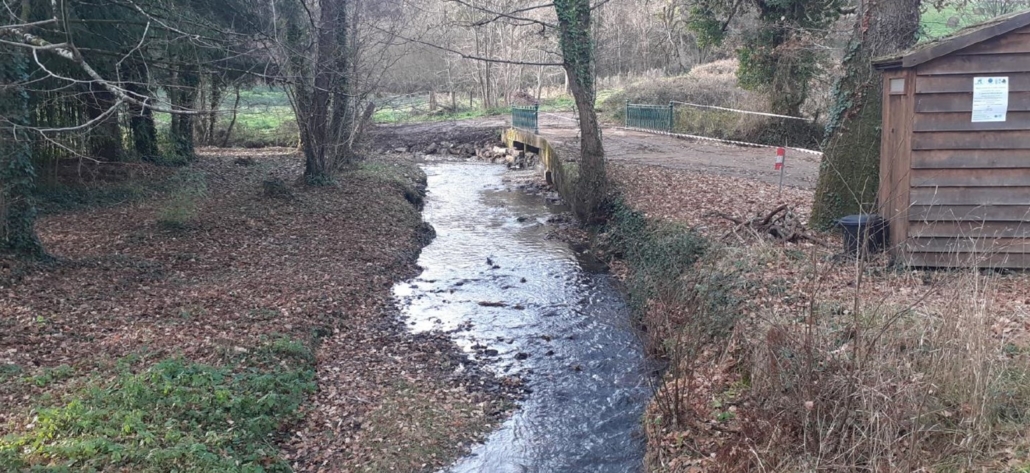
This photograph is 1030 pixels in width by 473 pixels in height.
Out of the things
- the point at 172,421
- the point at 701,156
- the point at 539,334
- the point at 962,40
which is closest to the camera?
the point at 172,421

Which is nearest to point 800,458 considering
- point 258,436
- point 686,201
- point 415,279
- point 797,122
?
point 258,436

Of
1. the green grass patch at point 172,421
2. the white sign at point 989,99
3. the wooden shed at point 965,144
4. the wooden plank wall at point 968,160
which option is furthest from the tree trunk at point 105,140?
the white sign at point 989,99

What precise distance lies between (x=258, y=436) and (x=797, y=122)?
2010 centimetres

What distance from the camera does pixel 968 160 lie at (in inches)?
308

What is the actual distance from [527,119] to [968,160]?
20780mm

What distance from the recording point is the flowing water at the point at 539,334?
6453 mm

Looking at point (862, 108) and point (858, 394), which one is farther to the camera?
point (862, 108)

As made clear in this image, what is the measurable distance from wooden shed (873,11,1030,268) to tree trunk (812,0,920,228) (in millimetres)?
1360

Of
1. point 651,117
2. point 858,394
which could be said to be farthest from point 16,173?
point 651,117

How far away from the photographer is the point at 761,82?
898 inches

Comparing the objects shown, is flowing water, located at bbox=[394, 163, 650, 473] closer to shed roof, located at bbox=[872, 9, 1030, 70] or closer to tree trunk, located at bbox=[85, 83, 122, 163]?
shed roof, located at bbox=[872, 9, 1030, 70]

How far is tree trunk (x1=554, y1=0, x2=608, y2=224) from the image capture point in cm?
1443

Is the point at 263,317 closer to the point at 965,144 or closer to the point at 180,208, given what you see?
the point at 180,208

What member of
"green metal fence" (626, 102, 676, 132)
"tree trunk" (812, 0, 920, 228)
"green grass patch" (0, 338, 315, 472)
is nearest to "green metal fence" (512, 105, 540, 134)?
"green metal fence" (626, 102, 676, 132)
